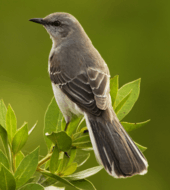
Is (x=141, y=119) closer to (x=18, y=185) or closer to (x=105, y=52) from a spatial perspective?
(x=105, y=52)

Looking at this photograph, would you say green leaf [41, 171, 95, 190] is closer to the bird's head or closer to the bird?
the bird

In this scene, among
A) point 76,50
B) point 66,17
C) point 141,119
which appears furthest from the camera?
point 141,119

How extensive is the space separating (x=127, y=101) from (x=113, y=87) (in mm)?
138

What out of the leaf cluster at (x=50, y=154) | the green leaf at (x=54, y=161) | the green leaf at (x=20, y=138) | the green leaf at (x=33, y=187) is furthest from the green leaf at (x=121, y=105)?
the green leaf at (x=33, y=187)

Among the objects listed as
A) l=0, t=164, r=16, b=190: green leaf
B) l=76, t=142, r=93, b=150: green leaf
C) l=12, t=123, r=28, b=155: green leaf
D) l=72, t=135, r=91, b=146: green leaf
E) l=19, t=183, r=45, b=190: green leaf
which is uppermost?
l=12, t=123, r=28, b=155: green leaf

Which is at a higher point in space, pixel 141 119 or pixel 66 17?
pixel 66 17

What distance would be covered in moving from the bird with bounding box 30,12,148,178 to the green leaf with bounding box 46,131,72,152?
26 centimetres

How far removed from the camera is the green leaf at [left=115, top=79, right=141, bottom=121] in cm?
192

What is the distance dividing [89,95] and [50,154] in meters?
0.80

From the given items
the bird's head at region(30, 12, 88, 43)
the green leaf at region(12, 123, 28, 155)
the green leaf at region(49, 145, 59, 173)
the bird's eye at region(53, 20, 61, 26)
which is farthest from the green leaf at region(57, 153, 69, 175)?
the bird's eye at region(53, 20, 61, 26)

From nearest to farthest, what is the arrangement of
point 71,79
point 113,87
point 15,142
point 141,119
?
1. point 15,142
2. point 113,87
3. point 71,79
4. point 141,119

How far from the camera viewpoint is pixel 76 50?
2807mm

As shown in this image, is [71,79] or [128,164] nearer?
[128,164]

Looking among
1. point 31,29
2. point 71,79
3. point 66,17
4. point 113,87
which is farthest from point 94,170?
point 31,29
